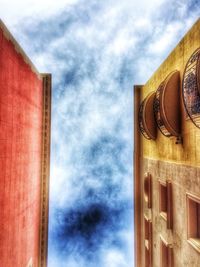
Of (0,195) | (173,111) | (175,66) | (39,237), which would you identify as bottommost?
(39,237)

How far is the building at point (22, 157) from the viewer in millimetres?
11992

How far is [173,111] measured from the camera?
10.5 metres

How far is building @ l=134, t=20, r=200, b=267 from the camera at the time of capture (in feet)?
29.3

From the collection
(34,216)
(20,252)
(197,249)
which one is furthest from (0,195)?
(197,249)

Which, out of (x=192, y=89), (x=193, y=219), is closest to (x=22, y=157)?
(x=193, y=219)

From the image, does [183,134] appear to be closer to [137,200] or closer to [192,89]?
[192,89]

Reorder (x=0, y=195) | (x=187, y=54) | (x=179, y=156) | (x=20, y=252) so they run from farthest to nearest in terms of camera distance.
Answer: (x=20, y=252) < (x=0, y=195) < (x=179, y=156) < (x=187, y=54)

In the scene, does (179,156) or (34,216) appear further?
(34,216)

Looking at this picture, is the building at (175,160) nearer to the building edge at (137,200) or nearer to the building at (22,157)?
the building edge at (137,200)

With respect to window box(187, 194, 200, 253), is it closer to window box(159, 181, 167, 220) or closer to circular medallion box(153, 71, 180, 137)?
circular medallion box(153, 71, 180, 137)

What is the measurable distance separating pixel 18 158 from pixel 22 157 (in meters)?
0.83

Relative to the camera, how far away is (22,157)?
1512 cm

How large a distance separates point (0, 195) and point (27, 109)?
6.28 metres

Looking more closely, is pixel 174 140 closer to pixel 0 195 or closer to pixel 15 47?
pixel 0 195
